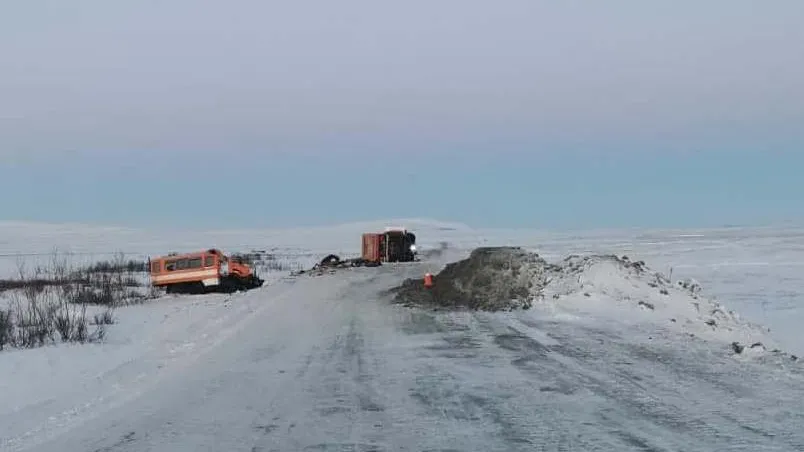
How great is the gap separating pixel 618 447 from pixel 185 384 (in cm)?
613

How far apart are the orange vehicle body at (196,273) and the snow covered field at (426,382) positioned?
11.7 m

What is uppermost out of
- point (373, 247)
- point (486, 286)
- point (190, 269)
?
point (373, 247)

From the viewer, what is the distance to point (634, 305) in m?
18.4

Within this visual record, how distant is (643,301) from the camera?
61.0ft

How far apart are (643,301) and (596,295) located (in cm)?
127

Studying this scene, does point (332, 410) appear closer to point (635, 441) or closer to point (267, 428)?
point (267, 428)

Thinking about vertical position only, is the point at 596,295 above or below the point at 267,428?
above

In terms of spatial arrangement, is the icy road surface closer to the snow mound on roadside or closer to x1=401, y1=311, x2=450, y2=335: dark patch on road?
x1=401, y1=311, x2=450, y2=335: dark patch on road

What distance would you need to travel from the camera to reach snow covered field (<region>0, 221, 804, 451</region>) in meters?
7.74

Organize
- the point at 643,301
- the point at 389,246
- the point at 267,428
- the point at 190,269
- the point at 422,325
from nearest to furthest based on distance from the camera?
1. the point at 267,428
2. the point at 422,325
3. the point at 643,301
4. the point at 190,269
5. the point at 389,246

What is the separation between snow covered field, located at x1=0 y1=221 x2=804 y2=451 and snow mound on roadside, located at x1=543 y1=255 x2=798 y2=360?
0.25 feet

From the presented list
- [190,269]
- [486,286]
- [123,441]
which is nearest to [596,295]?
[486,286]

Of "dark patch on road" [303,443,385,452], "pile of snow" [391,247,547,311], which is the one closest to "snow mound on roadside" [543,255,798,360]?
"pile of snow" [391,247,547,311]

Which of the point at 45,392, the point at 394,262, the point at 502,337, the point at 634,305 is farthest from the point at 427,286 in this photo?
the point at 394,262
